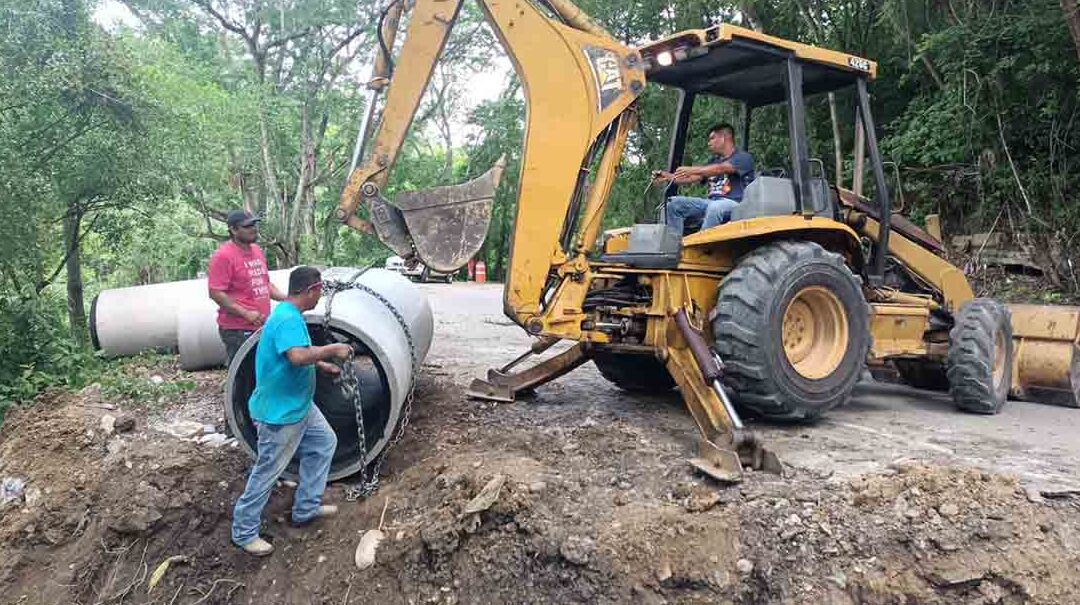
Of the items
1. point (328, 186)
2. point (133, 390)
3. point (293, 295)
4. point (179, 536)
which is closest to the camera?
point (293, 295)

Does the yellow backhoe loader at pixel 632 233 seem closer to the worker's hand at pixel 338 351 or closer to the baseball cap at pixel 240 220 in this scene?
the baseball cap at pixel 240 220

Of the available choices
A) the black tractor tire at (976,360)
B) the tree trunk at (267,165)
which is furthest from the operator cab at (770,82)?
the tree trunk at (267,165)

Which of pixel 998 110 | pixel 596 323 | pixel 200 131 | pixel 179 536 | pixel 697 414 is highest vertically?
pixel 998 110

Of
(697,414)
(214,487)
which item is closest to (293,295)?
(214,487)

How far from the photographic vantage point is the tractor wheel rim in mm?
6473

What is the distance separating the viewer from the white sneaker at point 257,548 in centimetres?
427

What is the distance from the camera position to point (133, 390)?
6.44 metres

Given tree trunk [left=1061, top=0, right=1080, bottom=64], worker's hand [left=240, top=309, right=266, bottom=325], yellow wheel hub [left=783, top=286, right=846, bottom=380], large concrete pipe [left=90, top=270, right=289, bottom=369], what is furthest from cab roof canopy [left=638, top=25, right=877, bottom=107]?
large concrete pipe [left=90, top=270, right=289, bottom=369]

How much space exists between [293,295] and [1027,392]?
620 cm

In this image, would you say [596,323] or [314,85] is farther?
[314,85]

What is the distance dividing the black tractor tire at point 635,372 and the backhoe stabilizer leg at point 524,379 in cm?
45

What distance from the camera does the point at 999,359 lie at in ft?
21.5

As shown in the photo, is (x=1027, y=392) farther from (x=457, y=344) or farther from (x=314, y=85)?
(x=314, y=85)

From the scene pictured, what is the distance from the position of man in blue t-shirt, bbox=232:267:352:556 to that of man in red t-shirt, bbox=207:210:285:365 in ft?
4.24
